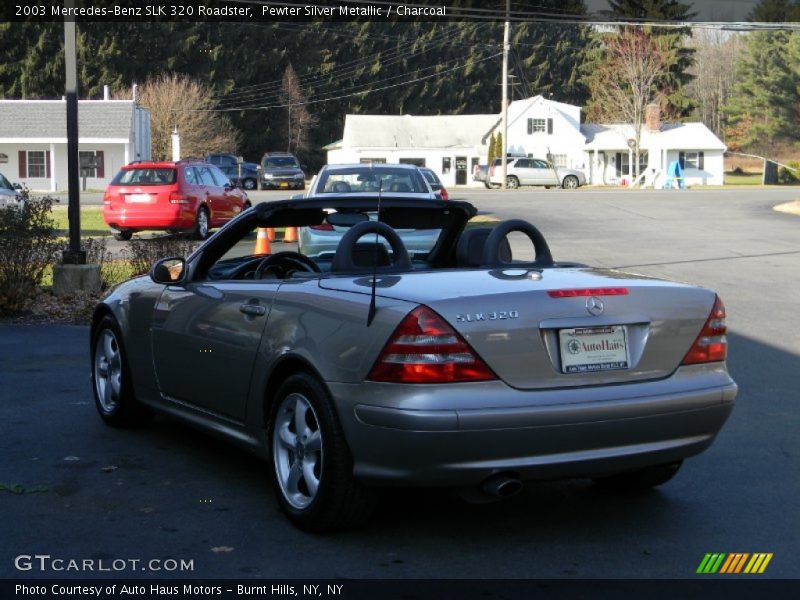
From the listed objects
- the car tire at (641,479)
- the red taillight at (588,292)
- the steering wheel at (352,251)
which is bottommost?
the car tire at (641,479)

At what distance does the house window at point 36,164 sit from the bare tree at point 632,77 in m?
36.4

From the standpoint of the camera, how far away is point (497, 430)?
4742mm

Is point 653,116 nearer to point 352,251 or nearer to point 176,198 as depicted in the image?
point 176,198

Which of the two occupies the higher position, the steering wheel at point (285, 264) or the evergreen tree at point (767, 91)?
the evergreen tree at point (767, 91)

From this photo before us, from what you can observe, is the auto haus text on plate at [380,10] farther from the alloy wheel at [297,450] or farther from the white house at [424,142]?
the white house at [424,142]

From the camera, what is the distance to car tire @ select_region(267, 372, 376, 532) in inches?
198

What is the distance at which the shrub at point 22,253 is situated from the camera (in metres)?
12.8

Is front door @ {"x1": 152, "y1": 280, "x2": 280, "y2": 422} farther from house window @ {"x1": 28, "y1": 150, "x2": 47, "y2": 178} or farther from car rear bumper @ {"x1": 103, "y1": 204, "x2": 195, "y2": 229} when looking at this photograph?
house window @ {"x1": 28, "y1": 150, "x2": 47, "y2": 178}

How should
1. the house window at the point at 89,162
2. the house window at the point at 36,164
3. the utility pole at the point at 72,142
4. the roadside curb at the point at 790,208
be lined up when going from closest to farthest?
the utility pole at the point at 72,142
the roadside curb at the point at 790,208
the house window at the point at 89,162
the house window at the point at 36,164

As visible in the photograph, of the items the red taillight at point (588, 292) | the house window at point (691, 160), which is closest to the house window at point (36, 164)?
the house window at point (691, 160)

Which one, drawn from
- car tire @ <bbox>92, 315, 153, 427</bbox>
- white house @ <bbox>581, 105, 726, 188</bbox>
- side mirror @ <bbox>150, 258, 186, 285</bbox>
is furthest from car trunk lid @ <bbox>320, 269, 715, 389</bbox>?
white house @ <bbox>581, 105, 726, 188</bbox>

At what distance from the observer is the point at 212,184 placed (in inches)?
1013

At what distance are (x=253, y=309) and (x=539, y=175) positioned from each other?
200 ft

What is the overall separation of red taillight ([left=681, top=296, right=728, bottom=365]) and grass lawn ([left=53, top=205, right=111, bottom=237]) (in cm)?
1857
